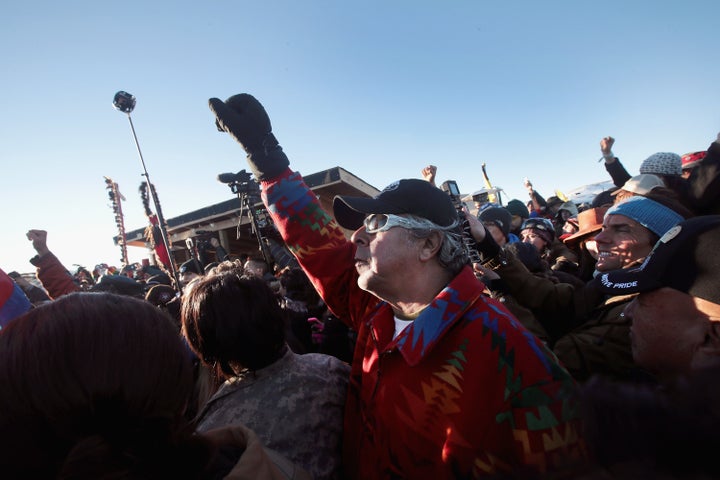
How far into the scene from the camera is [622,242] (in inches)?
85.1

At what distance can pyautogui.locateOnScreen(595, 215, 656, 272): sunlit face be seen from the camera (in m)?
2.08

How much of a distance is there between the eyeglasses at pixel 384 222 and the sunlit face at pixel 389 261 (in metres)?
0.02

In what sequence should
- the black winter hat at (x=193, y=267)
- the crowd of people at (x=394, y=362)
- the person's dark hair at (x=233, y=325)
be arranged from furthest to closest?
1. the black winter hat at (x=193, y=267)
2. the person's dark hair at (x=233, y=325)
3. the crowd of people at (x=394, y=362)

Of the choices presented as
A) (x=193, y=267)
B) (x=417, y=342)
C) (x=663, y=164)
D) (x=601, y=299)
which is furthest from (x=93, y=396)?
(x=193, y=267)

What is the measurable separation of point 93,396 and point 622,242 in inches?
99.4

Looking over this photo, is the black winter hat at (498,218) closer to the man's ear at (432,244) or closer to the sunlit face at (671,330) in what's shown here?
the man's ear at (432,244)

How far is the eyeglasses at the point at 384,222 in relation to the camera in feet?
5.46

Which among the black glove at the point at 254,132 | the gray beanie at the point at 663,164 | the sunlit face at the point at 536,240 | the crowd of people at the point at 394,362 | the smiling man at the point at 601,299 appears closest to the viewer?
the crowd of people at the point at 394,362

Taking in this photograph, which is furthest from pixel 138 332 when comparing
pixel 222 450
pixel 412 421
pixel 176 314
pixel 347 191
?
pixel 347 191

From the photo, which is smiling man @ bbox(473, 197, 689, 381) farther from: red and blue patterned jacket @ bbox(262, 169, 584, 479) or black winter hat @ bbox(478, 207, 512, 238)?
black winter hat @ bbox(478, 207, 512, 238)

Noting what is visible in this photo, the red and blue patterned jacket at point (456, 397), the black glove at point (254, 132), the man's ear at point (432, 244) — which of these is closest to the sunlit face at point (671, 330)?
the red and blue patterned jacket at point (456, 397)

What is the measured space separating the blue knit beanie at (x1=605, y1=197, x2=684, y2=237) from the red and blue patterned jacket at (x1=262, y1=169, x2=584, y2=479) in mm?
1258

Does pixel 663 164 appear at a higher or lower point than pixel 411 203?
lower

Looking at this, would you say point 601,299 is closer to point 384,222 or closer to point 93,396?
point 384,222
